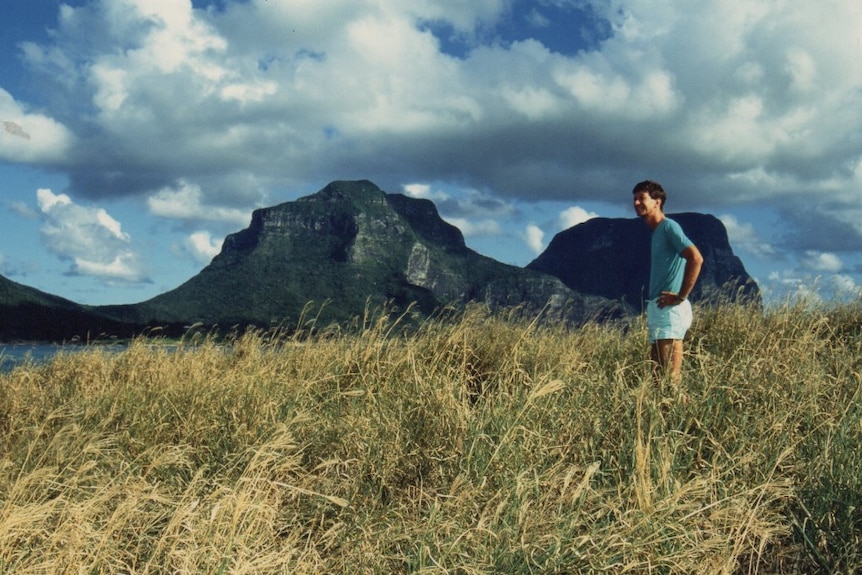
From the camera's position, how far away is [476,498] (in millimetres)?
3941

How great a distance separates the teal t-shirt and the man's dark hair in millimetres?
304

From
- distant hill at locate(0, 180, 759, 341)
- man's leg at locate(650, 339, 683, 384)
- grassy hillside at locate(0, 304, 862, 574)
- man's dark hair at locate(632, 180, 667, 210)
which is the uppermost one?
distant hill at locate(0, 180, 759, 341)

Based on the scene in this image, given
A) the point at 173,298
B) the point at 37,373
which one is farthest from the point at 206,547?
the point at 173,298

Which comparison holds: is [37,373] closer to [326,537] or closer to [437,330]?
[437,330]

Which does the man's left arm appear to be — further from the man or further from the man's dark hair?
the man's dark hair

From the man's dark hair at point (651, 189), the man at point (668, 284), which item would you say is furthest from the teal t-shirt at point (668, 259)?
the man's dark hair at point (651, 189)

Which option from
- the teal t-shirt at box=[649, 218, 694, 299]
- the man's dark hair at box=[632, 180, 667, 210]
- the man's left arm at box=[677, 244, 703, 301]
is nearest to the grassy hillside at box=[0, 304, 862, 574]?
the man's left arm at box=[677, 244, 703, 301]

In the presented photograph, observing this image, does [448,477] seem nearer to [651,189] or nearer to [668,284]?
[668,284]

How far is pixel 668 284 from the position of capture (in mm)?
6273

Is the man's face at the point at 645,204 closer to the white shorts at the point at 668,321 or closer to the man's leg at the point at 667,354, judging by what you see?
the white shorts at the point at 668,321

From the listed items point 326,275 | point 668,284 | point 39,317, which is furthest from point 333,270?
point 668,284

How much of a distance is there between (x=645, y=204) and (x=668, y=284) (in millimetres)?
798

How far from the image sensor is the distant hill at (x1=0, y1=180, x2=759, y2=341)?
94.8 m

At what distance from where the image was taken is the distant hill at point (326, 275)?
94.8 meters
